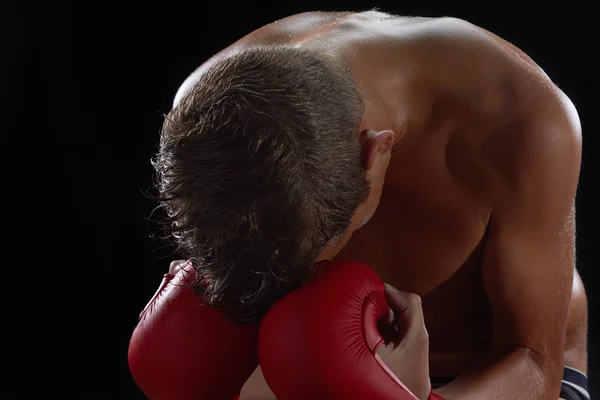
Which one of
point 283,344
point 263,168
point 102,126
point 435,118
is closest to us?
point 263,168

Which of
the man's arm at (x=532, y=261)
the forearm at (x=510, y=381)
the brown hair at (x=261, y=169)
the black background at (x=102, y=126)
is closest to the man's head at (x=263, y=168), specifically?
the brown hair at (x=261, y=169)

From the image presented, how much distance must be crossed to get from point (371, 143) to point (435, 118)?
20cm

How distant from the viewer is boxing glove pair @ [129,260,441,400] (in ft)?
3.49

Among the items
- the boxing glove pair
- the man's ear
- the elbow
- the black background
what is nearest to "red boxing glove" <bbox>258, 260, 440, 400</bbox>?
the boxing glove pair

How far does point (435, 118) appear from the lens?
4.03ft

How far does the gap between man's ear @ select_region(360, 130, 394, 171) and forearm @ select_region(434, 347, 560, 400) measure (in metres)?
0.41

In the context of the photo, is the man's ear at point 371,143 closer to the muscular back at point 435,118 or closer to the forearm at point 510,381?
the muscular back at point 435,118

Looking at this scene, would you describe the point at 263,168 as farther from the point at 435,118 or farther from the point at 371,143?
the point at 435,118

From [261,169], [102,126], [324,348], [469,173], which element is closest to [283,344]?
[324,348]

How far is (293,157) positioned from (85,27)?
4.55 feet

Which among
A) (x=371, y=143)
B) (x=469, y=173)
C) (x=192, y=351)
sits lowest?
(x=192, y=351)

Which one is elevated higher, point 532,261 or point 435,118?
point 435,118

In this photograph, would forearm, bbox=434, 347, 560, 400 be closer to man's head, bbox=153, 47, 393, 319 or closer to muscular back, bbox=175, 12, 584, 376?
muscular back, bbox=175, 12, 584, 376

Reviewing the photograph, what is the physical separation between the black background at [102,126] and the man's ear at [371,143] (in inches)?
45.6
